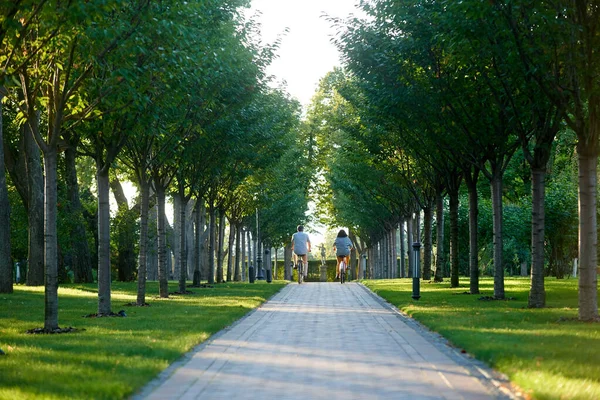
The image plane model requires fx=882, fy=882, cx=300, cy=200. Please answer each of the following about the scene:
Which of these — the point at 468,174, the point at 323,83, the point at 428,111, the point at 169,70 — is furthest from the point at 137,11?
the point at 323,83

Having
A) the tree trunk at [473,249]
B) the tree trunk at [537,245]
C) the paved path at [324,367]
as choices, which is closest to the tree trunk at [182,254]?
the tree trunk at [473,249]

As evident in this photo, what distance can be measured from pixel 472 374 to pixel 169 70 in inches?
344

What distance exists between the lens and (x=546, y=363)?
9172 millimetres

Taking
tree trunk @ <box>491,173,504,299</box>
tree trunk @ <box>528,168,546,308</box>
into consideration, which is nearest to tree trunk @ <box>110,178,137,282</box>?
tree trunk @ <box>491,173,504,299</box>

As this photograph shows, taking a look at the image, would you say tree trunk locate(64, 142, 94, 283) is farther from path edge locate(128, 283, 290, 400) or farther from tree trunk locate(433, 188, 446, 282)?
path edge locate(128, 283, 290, 400)

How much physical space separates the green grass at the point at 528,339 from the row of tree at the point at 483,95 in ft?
3.80

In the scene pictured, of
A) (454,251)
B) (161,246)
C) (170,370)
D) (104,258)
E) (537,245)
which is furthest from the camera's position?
(454,251)

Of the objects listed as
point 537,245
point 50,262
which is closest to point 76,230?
point 50,262

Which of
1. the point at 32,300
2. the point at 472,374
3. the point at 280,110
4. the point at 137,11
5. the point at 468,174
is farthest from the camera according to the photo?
the point at 280,110

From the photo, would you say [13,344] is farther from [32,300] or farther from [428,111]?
[428,111]

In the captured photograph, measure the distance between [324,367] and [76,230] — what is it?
27.5m

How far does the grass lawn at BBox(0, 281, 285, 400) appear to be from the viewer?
26.3 ft

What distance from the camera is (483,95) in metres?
20.8

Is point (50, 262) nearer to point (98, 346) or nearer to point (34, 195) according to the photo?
point (98, 346)
